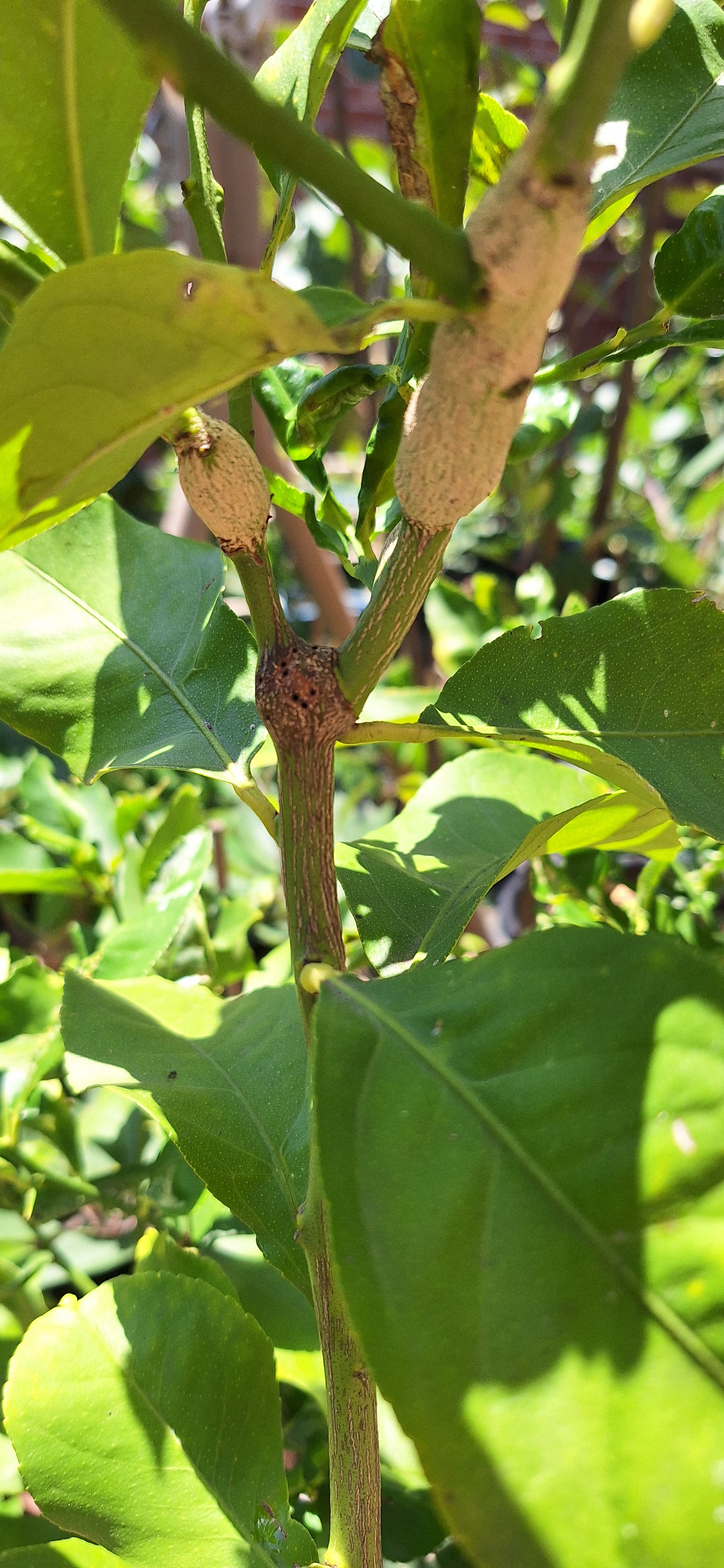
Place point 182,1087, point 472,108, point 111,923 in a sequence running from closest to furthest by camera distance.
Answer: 1. point 472,108
2. point 182,1087
3. point 111,923

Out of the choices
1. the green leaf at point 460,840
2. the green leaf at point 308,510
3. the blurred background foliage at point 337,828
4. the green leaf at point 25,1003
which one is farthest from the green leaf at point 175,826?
the green leaf at point 308,510

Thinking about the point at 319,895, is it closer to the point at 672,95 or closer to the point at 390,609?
the point at 390,609

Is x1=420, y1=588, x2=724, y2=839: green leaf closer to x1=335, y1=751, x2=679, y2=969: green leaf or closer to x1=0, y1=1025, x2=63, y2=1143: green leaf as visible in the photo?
x1=335, y1=751, x2=679, y2=969: green leaf

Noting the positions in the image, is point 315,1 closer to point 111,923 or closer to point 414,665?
point 111,923

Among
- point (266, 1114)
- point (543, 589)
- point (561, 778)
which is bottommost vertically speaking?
point (266, 1114)

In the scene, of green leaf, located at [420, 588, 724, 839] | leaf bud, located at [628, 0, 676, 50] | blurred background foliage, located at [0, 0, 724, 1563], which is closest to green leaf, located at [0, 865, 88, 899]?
blurred background foliage, located at [0, 0, 724, 1563]

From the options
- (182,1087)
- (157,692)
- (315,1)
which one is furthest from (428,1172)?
(315,1)

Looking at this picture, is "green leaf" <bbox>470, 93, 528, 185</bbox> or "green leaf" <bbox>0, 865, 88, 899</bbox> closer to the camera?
"green leaf" <bbox>470, 93, 528, 185</bbox>

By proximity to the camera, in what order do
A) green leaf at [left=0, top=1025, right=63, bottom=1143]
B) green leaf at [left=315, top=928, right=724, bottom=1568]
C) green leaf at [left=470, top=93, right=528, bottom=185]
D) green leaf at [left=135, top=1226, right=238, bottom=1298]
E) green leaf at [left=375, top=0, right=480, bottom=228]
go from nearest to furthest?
green leaf at [left=315, top=928, right=724, bottom=1568] < green leaf at [left=375, top=0, right=480, bottom=228] < green leaf at [left=470, top=93, right=528, bottom=185] < green leaf at [left=135, top=1226, right=238, bottom=1298] < green leaf at [left=0, top=1025, right=63, bottom=1143]
